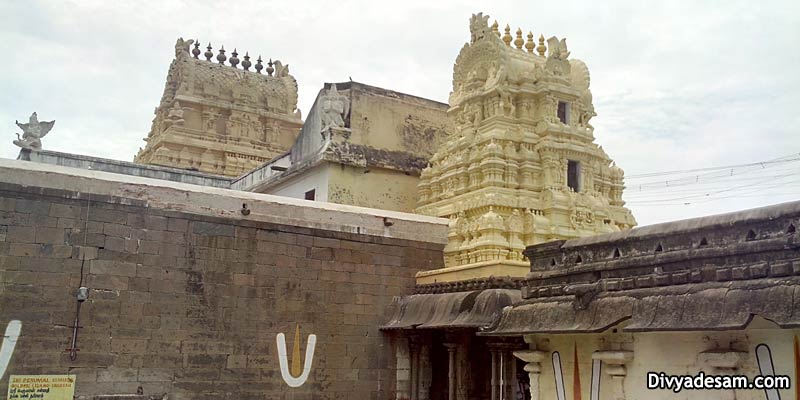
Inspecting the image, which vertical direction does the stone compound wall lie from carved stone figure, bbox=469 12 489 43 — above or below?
below

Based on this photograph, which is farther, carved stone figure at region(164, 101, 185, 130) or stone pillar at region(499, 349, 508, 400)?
carved stone figure at region(164, 101, 185, 130)

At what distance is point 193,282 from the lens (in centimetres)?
1287

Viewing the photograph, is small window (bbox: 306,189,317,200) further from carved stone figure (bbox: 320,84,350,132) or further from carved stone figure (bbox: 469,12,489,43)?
carved stone figure (bbox: 469,12,489,43)

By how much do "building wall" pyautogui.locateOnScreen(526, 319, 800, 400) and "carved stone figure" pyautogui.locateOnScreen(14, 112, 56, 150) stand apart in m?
14.4

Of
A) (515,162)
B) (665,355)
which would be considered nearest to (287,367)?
(515,162)

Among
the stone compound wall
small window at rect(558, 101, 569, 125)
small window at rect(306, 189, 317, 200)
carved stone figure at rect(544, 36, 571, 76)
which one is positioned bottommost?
the stone compound wall

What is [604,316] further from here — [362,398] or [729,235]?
[362,398]

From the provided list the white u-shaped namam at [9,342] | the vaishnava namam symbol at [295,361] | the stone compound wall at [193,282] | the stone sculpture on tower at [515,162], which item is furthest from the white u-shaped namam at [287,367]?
the white u-shaped namam at [9,342]

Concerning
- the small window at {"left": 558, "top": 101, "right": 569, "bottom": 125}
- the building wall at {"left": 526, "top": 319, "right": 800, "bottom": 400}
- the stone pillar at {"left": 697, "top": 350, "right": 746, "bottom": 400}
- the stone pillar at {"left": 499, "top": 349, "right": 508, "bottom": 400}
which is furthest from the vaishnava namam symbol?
the stone pillar at {"left": 697, "top": 350, "right": 746, "bottom": 400}

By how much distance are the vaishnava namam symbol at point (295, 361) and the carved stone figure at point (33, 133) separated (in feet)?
30.7

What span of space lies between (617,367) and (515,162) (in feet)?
24.2

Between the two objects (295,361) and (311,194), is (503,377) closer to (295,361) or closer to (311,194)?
(295,361)

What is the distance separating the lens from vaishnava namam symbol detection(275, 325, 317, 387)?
13484 mm

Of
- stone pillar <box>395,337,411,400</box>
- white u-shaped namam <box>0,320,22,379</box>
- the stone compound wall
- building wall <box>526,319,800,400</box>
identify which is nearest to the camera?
building wall <box>526,319,800,400</box>
